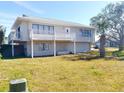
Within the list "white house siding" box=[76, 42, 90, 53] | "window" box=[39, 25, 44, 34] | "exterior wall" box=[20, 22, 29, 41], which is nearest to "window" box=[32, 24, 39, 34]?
"window" box=[39, 25, 44, 34]

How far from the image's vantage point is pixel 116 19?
43125 mm

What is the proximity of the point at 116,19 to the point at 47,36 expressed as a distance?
22512 millimetres

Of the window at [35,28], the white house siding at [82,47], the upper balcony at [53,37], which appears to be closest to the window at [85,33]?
the white house siding at [82,47]

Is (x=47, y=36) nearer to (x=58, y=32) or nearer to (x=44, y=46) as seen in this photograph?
(x=44, y=46)

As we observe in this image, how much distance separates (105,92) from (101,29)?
41.3 m

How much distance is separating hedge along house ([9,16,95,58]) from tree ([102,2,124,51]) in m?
9.83

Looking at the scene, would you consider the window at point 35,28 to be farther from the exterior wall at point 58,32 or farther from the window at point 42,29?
the exterior wall at point 58,32

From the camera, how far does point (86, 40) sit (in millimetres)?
34844

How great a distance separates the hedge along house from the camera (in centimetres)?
2680

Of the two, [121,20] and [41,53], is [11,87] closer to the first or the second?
[41,53]

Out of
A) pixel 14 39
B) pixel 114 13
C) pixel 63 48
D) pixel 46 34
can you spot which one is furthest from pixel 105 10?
pixel 14 39

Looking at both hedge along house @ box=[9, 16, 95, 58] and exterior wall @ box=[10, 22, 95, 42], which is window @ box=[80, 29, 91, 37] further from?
exterior wall @ box=[10, 22, 95, 42]

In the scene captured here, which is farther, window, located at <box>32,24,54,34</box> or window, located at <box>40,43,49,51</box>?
window, located at <box>40,43,49,51</box>

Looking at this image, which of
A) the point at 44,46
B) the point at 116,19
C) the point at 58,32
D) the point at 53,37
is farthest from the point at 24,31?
the point at 116,19
